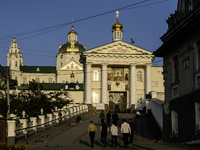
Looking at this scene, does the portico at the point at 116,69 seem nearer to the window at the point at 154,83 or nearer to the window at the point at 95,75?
the window at the point at 95,75

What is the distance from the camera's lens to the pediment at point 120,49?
70.8 meters

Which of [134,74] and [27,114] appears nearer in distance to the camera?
[27,114]

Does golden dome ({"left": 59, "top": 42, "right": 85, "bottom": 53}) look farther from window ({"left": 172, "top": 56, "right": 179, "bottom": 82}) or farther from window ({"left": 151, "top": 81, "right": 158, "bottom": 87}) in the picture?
window ({"left": 172, "top": 56, "right": 179, "bottom": 82})

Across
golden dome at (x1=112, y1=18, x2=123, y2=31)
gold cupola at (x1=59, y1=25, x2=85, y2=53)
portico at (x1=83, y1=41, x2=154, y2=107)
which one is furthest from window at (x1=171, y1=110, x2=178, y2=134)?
gold cupola at (x1=59, y1=25, x2=85, y2=53)

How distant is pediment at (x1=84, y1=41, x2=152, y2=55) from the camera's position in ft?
232

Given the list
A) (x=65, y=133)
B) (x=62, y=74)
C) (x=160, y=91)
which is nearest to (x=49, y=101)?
(x=65, y=133)

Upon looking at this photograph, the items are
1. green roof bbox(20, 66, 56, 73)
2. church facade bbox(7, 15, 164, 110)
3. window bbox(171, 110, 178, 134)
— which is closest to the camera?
window bbox(171, 110, 178, 134)

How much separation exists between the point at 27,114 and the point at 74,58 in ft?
339

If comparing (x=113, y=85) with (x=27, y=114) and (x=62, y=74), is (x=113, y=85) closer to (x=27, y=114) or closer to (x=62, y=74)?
(x=27, y=114)

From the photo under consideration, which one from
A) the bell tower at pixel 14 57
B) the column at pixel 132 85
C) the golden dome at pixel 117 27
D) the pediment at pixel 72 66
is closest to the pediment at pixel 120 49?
the column at pixel 132 85

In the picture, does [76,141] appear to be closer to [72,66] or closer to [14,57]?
[72,66]

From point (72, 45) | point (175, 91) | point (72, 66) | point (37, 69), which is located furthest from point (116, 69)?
point (37, 69)

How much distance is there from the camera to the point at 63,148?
2153 cm

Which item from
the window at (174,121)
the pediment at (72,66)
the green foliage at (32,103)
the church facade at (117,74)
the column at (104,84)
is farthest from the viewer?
the pediment at (72,66)
